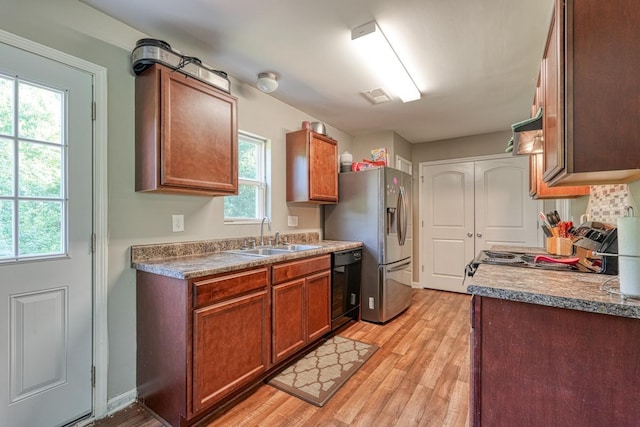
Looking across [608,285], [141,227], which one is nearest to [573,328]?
[608,285]

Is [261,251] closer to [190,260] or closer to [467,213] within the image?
[190,260]

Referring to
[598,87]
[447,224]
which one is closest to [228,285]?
[598,87]

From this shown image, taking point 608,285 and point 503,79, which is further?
point 503,79

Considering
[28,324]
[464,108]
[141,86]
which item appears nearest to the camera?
[28,324]

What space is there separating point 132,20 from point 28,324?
6.03ft

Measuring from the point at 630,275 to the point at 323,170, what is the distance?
257 centimetres

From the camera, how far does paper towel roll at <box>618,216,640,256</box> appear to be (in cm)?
95

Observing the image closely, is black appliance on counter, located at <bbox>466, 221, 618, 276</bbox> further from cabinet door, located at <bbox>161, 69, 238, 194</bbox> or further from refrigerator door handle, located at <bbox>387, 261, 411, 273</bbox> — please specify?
cabinet door, located at <bbox>161, 69, 238, 194</bbox>

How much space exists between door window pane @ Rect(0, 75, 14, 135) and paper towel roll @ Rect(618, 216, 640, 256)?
2645mm

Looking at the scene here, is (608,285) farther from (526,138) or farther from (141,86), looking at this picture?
(141,86)

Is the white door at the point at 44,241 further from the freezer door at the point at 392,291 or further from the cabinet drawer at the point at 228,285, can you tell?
the freezer door at the point at 392,291

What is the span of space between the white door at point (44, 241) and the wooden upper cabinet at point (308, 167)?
69.7 inches

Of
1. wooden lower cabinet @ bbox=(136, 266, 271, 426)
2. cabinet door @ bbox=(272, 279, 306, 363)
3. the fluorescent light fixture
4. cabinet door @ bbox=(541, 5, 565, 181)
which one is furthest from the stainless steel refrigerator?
cabinet door @ bbox=(541, 5, 565, 181)

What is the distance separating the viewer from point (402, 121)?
12.3 ft
